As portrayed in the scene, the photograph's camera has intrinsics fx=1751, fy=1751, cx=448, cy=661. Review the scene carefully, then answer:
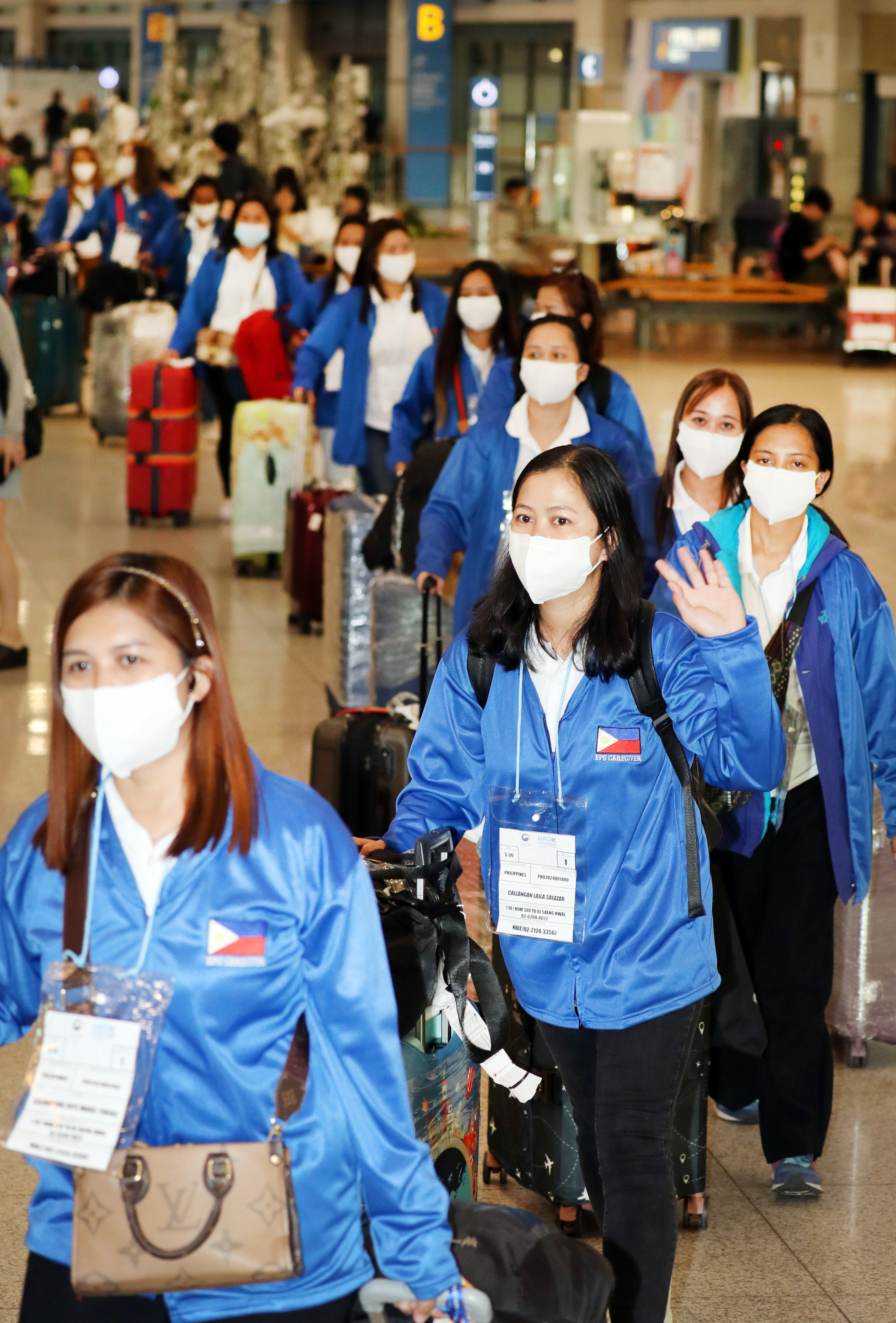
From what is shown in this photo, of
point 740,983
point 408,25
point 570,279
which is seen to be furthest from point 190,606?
point 408,25

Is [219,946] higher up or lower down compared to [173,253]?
lower down

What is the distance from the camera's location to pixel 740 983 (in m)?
3.19

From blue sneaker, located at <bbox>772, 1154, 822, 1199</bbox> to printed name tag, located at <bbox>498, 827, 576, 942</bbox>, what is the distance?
3.80 feet

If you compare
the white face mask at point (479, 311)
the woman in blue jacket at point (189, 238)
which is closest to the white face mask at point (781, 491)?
the white face mask at point (479, 311)

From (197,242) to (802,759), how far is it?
34.2 feet

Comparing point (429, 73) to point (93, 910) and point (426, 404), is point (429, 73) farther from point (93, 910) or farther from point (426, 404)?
point (93, 910)

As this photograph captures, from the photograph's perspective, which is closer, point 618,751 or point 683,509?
point 618,751

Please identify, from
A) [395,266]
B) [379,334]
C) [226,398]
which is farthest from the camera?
[226,398]

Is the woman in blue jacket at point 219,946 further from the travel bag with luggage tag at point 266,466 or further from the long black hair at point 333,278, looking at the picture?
the long black hair at point 333,278

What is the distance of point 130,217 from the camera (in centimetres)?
1432

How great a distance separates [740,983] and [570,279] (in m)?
3.31

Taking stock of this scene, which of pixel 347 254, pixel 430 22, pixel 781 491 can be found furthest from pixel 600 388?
pixel 430 22

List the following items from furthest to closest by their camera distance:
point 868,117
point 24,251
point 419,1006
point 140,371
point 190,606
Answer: point 868,117 < point 24,251 < point 140,371 < point 419,1006 < point 190,606

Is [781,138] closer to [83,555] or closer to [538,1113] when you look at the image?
[83,555]
